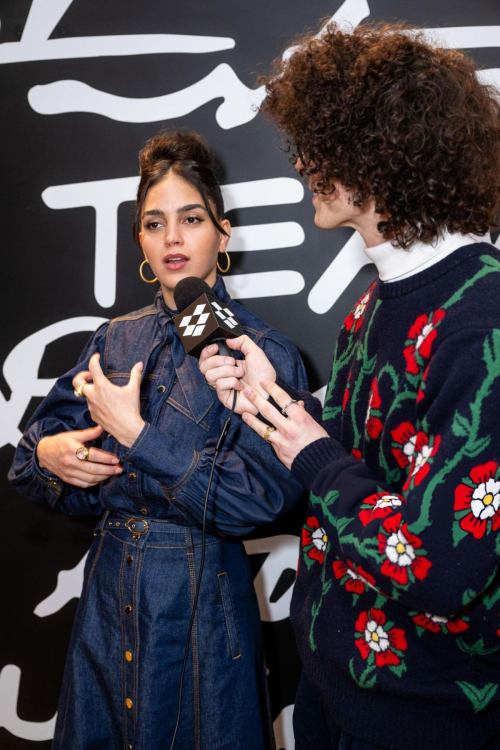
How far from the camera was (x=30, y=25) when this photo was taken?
1.96m

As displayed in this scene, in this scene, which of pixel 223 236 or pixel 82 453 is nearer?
pixel 82 453

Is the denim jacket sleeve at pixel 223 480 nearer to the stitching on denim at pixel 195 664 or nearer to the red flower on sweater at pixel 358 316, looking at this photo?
the stitching on denim at pixel 195 664

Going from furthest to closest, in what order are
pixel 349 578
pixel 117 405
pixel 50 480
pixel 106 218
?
pixel 106 218 → pixel 50 480 → pixel 117 405 → pixel 349 578

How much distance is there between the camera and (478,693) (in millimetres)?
917

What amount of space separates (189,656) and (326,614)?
16.1 inches

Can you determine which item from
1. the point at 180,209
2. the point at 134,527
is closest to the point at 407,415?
the point at 134,527

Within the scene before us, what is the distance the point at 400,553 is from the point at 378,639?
0.69 feet

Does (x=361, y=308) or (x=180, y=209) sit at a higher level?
(x=180, y=209)

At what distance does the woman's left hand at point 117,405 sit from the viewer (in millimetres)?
1245

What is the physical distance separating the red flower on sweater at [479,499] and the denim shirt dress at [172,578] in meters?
0.49

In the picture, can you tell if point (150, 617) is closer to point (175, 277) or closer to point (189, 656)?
point (189, 656)

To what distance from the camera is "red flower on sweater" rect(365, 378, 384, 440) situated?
3.26 ft

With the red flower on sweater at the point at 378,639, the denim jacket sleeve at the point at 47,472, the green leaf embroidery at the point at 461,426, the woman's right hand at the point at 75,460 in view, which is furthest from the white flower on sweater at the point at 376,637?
the denim jacket sleeve at the point at 47,472

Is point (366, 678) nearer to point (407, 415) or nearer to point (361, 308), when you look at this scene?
point (407, 415)
